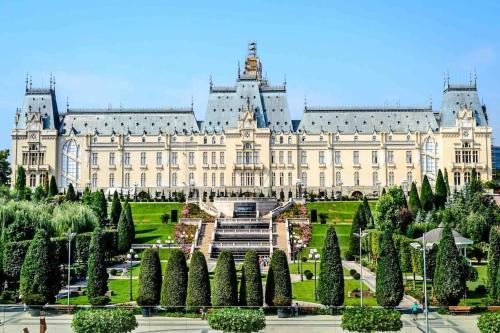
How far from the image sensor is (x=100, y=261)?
38.7 metres

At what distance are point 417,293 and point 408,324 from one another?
10102mm

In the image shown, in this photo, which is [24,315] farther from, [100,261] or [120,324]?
[120,324]

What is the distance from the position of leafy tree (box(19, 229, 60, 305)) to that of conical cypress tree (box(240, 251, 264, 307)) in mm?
10729

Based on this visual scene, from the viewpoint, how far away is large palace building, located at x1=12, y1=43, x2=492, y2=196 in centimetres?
10206

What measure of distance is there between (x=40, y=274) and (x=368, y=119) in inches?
3030

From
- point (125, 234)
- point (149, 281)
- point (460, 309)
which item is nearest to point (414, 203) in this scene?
point (125, 234)

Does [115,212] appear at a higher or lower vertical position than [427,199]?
lower

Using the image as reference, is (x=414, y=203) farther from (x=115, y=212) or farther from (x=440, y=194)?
(x=115, y=212)

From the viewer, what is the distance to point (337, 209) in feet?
278

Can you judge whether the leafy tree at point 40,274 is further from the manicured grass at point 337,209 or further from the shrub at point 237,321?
the manicured grass at point 337,209

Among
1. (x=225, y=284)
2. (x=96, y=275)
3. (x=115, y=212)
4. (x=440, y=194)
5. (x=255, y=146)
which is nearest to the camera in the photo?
(x=225, y=284)

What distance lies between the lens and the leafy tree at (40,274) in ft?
122

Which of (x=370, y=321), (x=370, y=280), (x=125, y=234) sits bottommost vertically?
(x=370, y=280)

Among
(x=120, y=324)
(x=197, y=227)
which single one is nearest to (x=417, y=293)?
(x=120, y=324)
